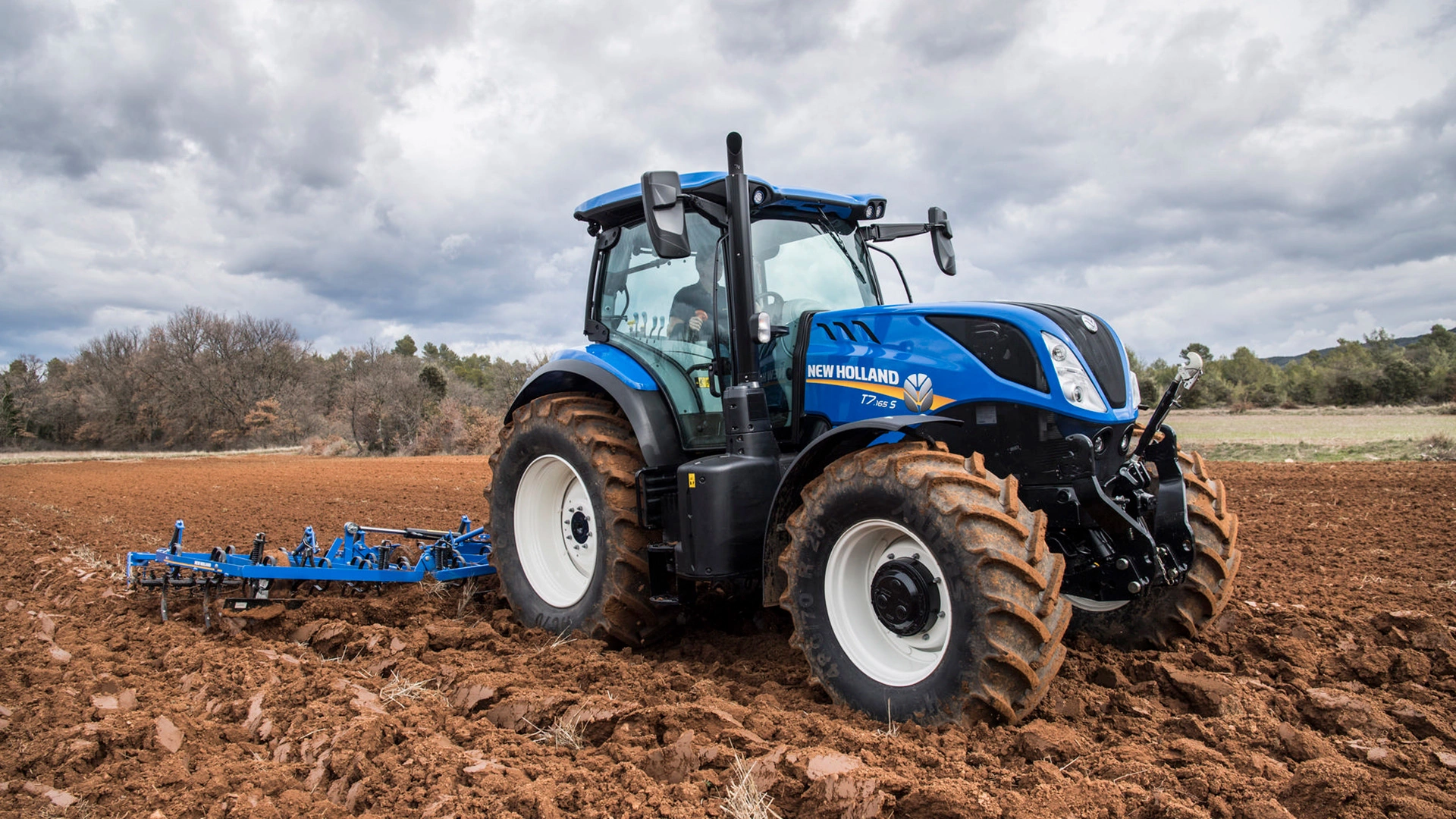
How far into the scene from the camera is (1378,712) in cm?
311

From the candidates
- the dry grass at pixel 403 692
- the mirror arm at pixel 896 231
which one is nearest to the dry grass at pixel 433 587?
the dry grass at pixel 403 692

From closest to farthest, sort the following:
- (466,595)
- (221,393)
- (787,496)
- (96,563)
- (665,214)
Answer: (787,496) → (665,214) → (466,595) → (96,563) → (221,393)

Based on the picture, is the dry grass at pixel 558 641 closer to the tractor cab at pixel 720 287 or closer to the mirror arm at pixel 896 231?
the tractor cab at pixel 720 287

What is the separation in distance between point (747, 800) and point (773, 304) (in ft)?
8.29

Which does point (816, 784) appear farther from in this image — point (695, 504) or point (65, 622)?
point (65, 622)

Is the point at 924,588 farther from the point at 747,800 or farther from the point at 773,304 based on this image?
the point at 773,304

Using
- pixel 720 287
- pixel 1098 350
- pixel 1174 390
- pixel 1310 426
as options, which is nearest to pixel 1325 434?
pixel 1310 426

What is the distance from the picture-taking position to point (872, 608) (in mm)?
3432

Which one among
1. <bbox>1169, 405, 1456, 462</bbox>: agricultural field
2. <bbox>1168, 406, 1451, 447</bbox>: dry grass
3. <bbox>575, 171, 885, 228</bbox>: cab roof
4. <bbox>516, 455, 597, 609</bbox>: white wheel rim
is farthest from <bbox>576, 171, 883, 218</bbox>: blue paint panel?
<bbox>1168, 406, 1451, 447</bbox>: dry grass

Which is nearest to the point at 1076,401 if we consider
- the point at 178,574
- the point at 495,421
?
the point at 178,574

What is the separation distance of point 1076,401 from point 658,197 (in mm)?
1962

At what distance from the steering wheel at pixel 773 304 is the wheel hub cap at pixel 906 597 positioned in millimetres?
1561

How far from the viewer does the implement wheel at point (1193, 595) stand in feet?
12.8

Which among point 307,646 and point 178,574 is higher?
point 178,574
